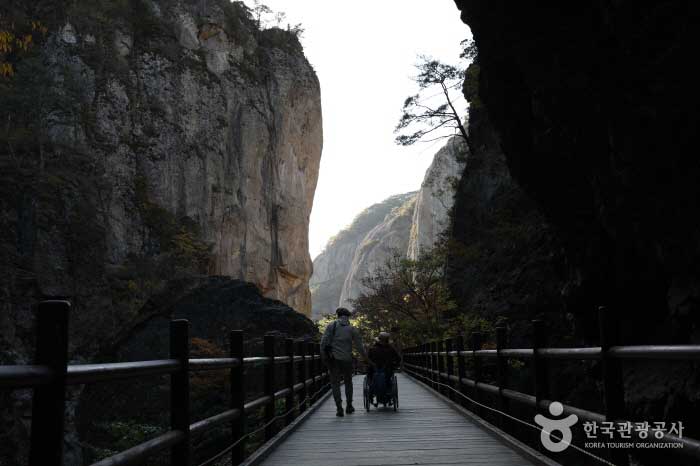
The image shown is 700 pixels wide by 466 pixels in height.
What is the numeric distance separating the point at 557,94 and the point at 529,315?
35.6 feet

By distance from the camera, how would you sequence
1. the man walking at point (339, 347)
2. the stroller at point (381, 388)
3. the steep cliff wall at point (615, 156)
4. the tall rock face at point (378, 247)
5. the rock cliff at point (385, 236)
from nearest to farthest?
the steep cliff wall at point (615, 156) → the man walking at point (339, 347) → the stroller at point (381, 388) → the rock cliff at point (385, 236) → the tall rock face at point (378, 247)

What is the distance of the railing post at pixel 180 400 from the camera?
3.91m

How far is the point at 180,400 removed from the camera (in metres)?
3.95

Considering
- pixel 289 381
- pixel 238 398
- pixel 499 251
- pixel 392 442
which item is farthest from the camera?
pixel 499 251

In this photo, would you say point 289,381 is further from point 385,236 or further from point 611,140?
point 385,236

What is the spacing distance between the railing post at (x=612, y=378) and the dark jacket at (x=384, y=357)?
646 cm

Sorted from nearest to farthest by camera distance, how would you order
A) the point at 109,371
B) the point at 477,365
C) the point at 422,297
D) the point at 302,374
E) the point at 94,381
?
the point at 94,381, the point at 109,371, the point at 477,365, the point at 302,374, the point at 422,297

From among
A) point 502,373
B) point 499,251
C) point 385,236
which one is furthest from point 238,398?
point 385,236

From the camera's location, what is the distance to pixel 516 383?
17.8 metres

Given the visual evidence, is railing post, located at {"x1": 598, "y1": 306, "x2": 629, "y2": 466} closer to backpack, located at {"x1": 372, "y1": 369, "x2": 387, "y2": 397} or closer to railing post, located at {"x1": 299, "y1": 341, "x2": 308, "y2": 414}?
backpack, located at {"x1": 372, "y1": 369, "x2": 387, "y2": 397}

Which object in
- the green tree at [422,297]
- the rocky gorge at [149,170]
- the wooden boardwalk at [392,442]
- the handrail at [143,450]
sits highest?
the rocky gorge at [149,170]

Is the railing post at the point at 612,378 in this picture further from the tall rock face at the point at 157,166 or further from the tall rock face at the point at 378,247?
the tall rock face at the point at 378,247

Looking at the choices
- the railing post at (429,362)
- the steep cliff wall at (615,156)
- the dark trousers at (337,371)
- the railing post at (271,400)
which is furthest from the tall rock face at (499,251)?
the railing post at (271,400)

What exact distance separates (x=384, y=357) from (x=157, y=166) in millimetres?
33399
